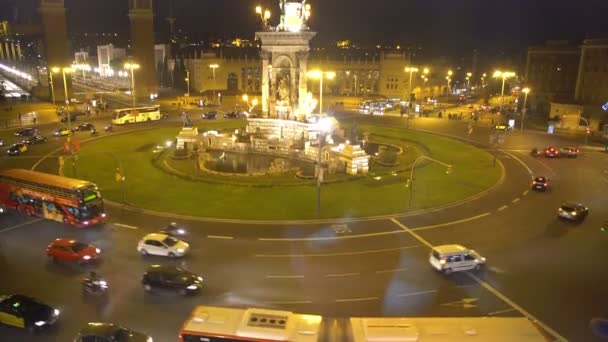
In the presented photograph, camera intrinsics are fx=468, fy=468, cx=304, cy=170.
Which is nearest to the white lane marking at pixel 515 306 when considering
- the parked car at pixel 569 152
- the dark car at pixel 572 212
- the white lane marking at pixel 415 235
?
the white lane marking at pixel 415 235

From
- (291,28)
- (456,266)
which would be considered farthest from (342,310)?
(291,28)

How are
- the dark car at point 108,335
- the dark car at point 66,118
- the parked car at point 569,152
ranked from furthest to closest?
the dark car at point 66,118
the parked car at point 569,152
the dark car at point 108,335

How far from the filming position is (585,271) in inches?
1107

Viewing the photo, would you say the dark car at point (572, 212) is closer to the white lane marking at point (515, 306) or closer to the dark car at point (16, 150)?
the white lane marking at point (515, 306)

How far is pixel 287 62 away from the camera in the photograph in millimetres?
61281

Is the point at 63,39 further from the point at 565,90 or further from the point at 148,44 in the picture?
the point at 565,90

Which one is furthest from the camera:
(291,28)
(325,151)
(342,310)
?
(291,28)

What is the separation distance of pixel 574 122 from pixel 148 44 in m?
93.0

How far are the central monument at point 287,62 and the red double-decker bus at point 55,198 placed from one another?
32753 mm

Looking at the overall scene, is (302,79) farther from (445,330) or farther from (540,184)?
(445,330)

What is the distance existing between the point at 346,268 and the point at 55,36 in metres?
99.2

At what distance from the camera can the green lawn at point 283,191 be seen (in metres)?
38.0

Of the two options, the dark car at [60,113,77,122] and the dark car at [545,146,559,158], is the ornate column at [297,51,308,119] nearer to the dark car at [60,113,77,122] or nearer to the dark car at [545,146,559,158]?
the dark car at [545,146,559,158]

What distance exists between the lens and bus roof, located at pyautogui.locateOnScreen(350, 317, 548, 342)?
16812 mm
